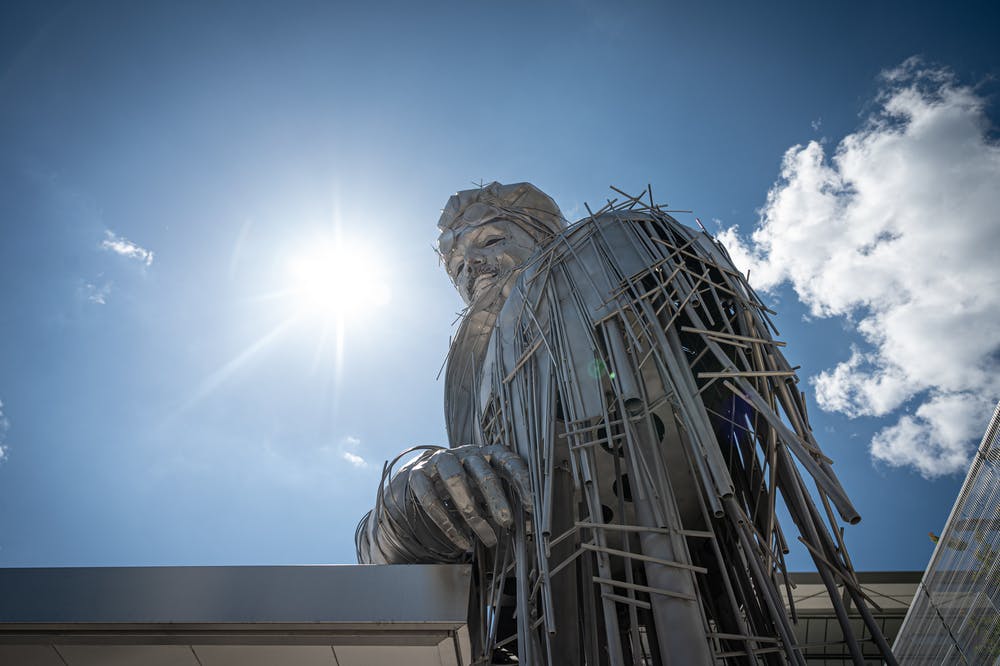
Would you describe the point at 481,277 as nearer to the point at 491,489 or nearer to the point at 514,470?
the point at 514,470

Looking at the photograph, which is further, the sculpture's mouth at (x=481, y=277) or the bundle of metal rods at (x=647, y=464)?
the sculpture's mouth at (x=481, y=277)

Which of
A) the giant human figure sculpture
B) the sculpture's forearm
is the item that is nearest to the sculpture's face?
the giant human figure sculpture

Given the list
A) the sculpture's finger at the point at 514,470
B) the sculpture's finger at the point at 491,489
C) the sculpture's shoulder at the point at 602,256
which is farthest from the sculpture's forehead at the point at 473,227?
the sculpture's finger at the point at 491,489

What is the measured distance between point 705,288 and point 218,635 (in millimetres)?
3702

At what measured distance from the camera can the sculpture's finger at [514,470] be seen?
3871 mm

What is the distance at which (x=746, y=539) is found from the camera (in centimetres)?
336

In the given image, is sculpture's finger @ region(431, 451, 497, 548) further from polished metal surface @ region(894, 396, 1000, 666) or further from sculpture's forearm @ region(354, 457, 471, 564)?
polished metal surface @ region(894, 396, 1000, 666)

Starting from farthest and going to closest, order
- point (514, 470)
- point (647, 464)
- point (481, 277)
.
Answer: point (481, 277)
point (514, 470)
point (647, 464)

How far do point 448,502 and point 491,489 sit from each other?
1.19 feet

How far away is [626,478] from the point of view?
14.9 ft

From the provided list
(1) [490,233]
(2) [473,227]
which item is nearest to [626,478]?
(1) [490,233]

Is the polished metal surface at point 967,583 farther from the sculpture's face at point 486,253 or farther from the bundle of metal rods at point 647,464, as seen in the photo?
the sculpture's face at point 486,253

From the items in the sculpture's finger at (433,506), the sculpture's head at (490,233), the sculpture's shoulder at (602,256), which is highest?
the sculpture's head at (490,233)

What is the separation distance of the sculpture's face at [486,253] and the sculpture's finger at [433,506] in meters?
3.51
